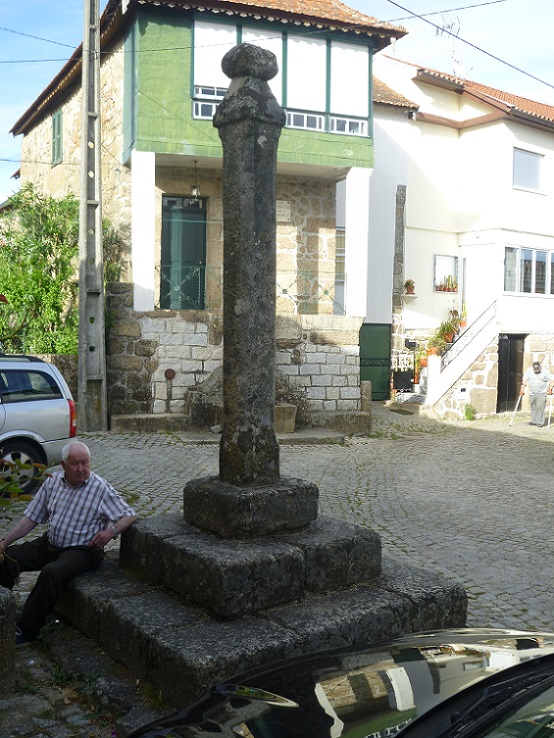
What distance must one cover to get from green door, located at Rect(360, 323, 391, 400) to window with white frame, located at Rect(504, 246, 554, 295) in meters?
3.76

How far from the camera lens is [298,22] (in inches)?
635

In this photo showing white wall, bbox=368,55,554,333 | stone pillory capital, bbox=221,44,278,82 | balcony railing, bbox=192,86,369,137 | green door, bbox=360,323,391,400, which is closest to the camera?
stone pillory capital, bbox=221,44,278,82

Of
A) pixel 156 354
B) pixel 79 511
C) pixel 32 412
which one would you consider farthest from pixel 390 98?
pixel 79 511

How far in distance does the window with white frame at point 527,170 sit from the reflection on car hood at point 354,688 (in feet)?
70.4

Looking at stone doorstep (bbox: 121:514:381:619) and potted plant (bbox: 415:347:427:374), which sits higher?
potted plant (bbox: 415:347:427:374)

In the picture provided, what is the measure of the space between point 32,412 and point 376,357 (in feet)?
43.2

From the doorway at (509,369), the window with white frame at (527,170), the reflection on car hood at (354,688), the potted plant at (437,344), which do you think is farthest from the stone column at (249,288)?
the window with white frame at (527,170)

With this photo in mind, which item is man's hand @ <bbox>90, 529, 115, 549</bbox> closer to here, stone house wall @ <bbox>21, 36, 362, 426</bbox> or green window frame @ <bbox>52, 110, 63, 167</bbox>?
stone house wall @ <bbox>21, 36, 362, 426</bbox>

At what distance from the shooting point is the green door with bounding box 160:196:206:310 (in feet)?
54.4

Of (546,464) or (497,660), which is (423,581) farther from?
(546,464)

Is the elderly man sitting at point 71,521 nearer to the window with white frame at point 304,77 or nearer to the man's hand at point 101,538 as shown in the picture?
the man's hand at point 101,538

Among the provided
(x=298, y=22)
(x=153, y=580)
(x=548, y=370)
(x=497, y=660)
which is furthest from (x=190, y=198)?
(x=497, y=660)

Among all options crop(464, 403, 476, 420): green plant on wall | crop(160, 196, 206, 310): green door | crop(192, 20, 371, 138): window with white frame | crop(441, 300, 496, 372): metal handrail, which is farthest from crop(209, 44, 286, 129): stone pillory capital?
crop(464, 403, 476, 420): green plant on wall

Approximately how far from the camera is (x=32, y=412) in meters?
9.62
